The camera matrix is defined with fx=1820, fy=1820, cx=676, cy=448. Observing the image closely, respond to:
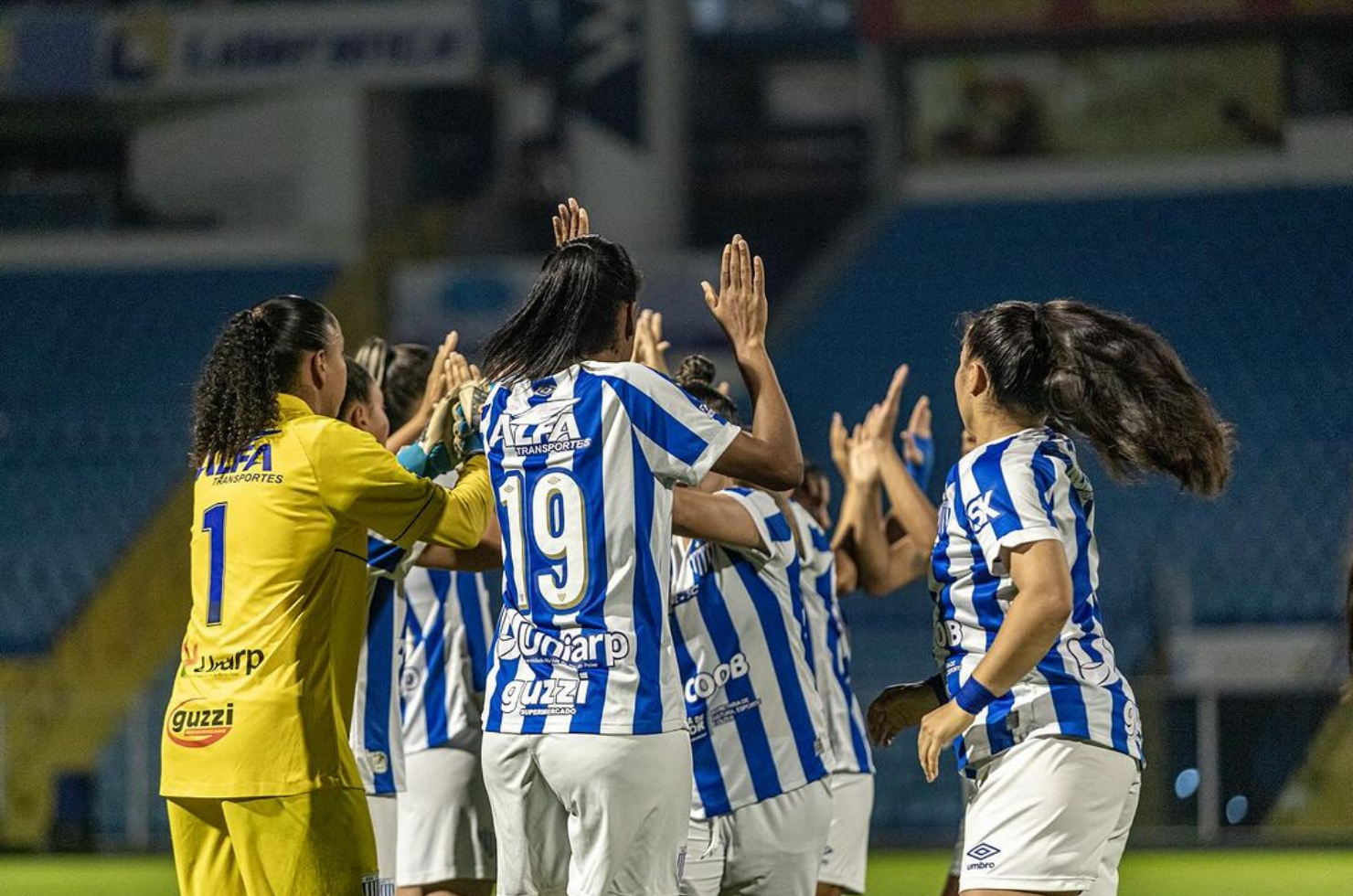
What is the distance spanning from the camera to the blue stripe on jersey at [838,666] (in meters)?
A: 5.12

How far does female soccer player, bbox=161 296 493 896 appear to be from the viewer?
3.61 m

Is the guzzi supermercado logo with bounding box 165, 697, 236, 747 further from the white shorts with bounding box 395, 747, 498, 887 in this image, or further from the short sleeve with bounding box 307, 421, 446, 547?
the white shorts with bounding box 395, 747, 498, 887

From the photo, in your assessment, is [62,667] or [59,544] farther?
[59,544]

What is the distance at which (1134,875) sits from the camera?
31.2 feet

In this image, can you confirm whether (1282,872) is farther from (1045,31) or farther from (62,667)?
(1045,31)

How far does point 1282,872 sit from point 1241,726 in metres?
1.85

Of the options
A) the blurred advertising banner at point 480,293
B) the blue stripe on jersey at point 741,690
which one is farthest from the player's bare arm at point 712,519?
the blurred advertising banner at point 480,293

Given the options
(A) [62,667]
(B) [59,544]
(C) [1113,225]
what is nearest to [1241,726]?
(C) [1113,225]

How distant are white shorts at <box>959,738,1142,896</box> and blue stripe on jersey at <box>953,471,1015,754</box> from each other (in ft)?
0.13

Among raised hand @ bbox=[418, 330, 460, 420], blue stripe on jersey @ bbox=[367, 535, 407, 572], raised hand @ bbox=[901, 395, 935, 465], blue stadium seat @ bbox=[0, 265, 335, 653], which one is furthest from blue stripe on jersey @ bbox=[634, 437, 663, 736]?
blue stadium seat @ bbox=[0, 265, 335, 653]

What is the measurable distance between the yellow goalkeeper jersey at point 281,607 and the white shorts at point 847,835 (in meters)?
1.82

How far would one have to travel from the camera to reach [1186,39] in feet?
63.7

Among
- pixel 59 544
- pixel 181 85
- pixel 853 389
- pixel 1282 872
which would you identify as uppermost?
pixel 181 85

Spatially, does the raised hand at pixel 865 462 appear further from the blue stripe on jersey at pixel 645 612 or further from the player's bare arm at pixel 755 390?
the blue stripe on jersey at pixel 645 612
